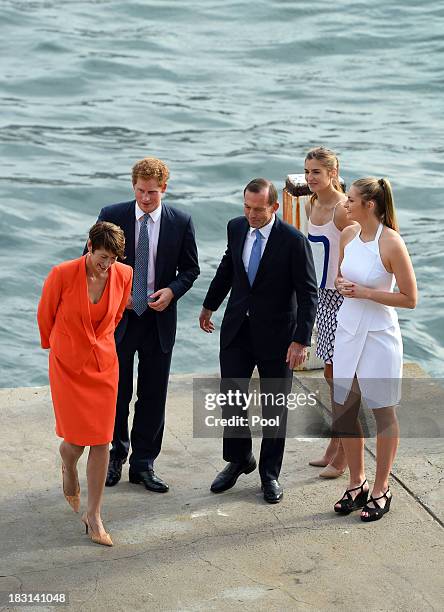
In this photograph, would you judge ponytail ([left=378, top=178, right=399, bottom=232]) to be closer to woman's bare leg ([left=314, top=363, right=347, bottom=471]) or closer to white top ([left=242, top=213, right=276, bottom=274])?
white top ([left=242, top=213, right=276, bottom=274])

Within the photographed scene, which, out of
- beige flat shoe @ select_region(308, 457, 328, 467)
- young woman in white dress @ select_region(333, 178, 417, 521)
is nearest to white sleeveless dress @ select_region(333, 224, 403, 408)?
young woman in white dress @ select_region(333, 178, 417, 521)

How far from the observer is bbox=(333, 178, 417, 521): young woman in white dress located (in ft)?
18.8

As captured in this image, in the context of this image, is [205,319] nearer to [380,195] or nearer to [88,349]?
[88,349]

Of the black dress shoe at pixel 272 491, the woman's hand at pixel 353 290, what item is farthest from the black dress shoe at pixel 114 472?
the woman's hand at pixel 353 290

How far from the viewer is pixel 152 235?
20.4ft

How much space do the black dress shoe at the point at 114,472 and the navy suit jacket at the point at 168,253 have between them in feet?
2.16

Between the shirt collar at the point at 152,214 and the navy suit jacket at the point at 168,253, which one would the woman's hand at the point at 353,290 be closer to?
the navy suit jacket at the point at 168,253

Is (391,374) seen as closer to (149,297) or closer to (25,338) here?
(149,297)

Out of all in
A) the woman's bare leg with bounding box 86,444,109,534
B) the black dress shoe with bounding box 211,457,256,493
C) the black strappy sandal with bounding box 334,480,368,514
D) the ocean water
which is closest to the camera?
the woman's bare leg with bounding box 86,444,109,534

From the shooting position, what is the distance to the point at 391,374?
5.85 m

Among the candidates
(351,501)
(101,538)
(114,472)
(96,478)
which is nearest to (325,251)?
(351,501)

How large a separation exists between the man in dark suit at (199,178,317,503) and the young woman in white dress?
221 mm

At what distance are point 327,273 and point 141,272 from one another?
1010 mm

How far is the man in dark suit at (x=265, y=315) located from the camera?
602 cm
